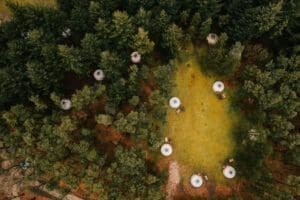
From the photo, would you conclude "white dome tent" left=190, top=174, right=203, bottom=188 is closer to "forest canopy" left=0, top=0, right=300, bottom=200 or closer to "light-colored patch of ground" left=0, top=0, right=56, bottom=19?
"forest canopy" left=0, top=0, right=300, bottom=200

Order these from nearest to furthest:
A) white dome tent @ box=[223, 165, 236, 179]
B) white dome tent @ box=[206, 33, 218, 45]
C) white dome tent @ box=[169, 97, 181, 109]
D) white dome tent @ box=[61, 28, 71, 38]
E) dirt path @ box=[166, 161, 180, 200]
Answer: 1. white dome tent @ box=[223, 165, 236, 179]
2. dirt path @ box=[166, 161, 180, 200]
3. white dome tent @ box=[169, 97, 181, 109]
4. white dome tent @ box=[61, 28, 71, 38]
5. white dome tent @ box=[206, 33, 218, 45]

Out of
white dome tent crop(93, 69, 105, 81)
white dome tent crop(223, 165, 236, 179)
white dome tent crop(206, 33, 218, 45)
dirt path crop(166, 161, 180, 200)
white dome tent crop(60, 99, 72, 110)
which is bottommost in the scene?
dirt path crop(166, 161, 180, 200)

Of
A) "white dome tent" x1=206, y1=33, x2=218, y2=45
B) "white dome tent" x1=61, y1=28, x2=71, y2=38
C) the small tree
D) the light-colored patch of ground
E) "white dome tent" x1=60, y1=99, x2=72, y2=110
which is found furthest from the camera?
the light-colored patch of ground

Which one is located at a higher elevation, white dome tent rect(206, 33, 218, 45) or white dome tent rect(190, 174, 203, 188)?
white dome tent rect(206, 33, 218, 45)

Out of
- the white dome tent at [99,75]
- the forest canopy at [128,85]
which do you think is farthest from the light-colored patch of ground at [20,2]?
the white dome tent at [99,75]

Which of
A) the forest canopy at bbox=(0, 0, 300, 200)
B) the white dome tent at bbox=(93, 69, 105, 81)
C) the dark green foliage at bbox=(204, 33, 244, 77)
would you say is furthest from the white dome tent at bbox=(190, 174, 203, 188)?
the white dome tent at bbox=(93, 69, 105, 81)

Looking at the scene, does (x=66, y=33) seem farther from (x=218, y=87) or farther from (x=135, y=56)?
(x=218, y=87)

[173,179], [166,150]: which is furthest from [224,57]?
[173,179]

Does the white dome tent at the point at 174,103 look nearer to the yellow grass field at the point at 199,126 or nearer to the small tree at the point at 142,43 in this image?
the yellow grass field at the point at 199,126

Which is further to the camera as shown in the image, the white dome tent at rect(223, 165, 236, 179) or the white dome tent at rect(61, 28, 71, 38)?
the white dome tent at rect(61, 28, 71, 38)
